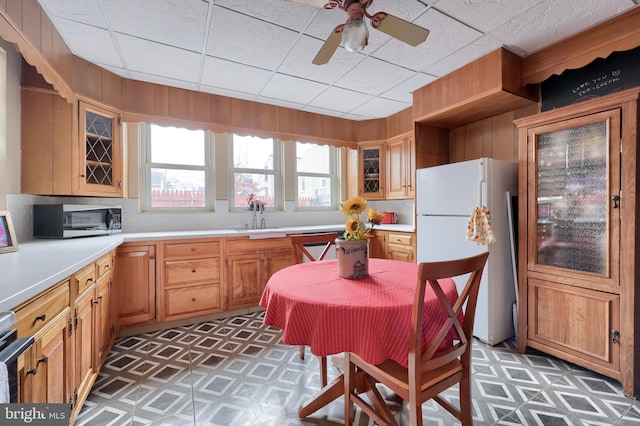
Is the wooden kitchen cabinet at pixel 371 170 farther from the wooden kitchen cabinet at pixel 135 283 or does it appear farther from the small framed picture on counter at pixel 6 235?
the small framed picture on counter at pixel 6 235

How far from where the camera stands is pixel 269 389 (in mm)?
1842

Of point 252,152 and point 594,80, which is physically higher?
point 594,80

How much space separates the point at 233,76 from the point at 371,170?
230 centimetres

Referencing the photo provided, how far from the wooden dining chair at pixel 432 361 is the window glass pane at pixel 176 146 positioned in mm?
3075

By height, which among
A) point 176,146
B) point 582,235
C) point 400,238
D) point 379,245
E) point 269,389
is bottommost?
point 269,389

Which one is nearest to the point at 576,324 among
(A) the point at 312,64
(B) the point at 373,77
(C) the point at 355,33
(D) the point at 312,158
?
(C) the point at 355,33

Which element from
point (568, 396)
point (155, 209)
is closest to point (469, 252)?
point (568, 396)

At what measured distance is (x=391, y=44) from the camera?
90.1 inches

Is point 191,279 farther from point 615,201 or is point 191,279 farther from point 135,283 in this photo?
point 615,201

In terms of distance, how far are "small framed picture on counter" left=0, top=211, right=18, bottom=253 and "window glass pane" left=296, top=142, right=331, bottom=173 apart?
2997 mm

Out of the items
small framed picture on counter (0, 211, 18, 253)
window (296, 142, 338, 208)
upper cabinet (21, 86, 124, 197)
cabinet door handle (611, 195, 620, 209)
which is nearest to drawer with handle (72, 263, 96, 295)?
small framed picture on counter (0, 211, 18, 253)

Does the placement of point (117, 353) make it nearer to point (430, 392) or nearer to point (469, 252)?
point (430, 392)

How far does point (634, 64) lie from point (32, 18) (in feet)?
13.1

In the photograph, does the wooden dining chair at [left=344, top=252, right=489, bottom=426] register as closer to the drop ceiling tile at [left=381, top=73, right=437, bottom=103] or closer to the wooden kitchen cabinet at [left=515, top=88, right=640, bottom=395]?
the wooden kitchen cabinet at [left=515, top=88, right=640, bottom=395]
